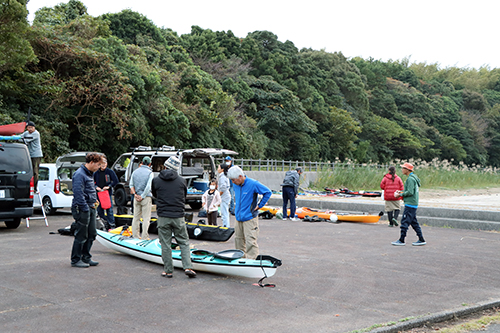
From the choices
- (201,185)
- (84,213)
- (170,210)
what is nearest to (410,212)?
(170,210)

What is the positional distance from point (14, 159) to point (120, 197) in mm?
5753

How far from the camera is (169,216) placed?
7172 mm

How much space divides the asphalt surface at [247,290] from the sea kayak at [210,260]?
0.14 meters

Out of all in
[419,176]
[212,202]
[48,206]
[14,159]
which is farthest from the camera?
[419,176]

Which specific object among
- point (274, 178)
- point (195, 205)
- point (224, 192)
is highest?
point (224, 192)

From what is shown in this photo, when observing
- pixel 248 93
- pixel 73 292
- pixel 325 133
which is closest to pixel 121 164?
pixel 73 292

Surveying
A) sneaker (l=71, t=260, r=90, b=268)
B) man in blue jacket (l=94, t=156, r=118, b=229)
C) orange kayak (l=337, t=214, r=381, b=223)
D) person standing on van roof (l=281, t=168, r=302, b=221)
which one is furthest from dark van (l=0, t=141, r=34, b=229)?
orange kayak (l=337, t=214, r=381, b=223)

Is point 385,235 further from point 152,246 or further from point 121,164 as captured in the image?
point 121,164

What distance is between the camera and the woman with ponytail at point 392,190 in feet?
48.6

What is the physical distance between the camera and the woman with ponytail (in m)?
14.8

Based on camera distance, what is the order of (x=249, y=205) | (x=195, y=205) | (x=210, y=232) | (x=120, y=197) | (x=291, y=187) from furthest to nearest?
(x=195, y=205) → (x=120, y=197) → (x=291, y=187) → (x=210, y=232) → (x=249, y=205)

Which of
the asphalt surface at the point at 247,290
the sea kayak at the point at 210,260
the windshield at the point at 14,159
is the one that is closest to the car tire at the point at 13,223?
the windshield at the point at 14,159

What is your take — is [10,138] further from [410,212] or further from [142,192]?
[410,212]

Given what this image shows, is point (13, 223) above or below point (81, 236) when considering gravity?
below
